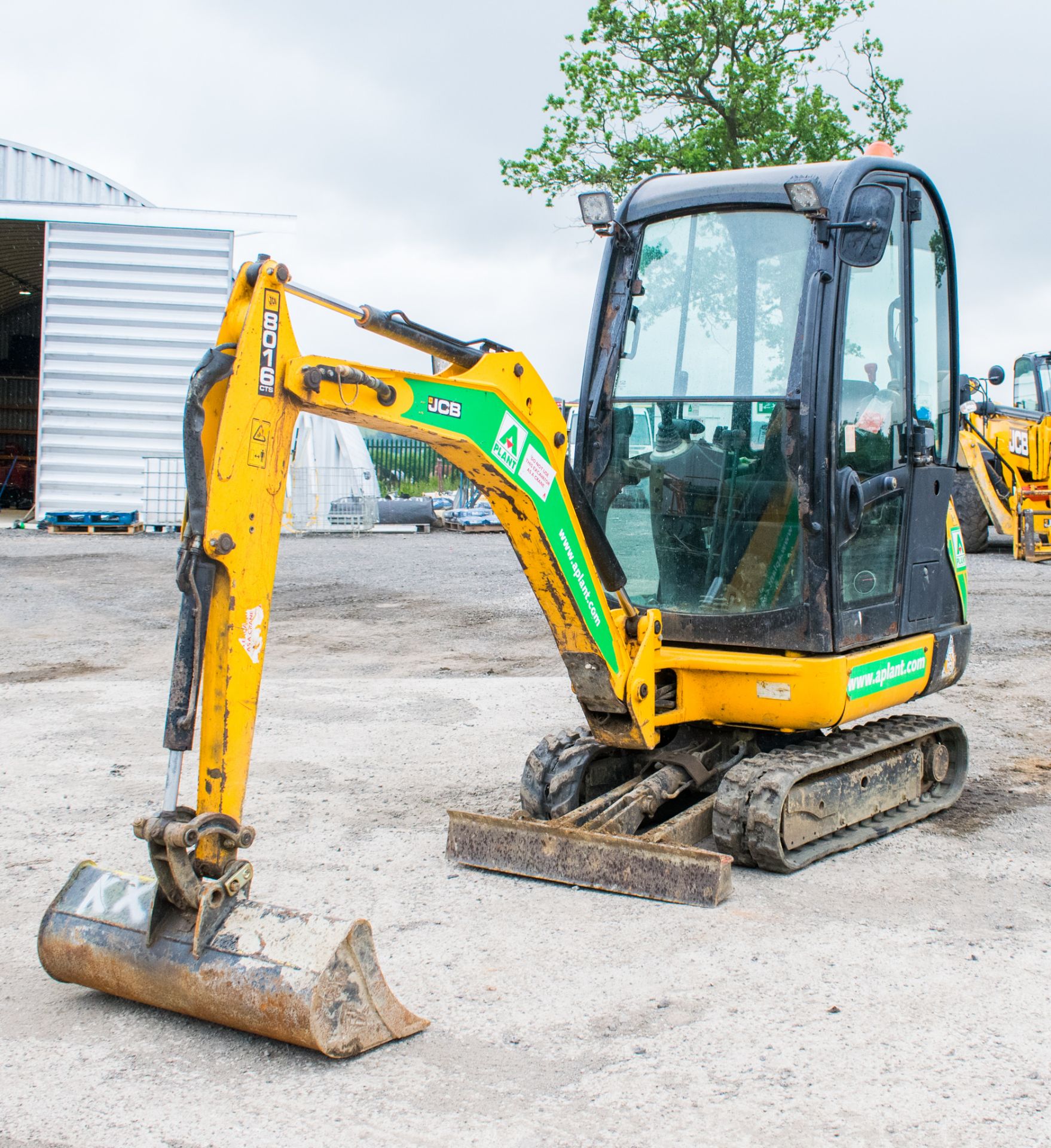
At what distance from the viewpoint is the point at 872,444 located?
200 inches

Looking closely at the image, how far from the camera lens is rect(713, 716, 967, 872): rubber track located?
4641 millimetres

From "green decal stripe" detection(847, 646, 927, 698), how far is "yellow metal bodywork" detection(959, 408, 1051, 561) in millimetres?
11628

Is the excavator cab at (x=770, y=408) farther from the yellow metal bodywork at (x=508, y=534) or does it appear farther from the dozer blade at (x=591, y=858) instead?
the dozer blade at (x=591, y=858)

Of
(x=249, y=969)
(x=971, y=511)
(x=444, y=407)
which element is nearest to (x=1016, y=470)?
(x=971, y=511)

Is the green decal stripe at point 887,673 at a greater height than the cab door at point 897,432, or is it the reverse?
the cab door at point 897,432

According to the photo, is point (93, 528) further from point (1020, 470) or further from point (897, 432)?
point (897, 432)

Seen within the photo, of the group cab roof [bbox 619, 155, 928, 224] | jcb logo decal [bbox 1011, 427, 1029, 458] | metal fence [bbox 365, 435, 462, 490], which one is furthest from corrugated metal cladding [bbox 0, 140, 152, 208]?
cab roof [bbox 619, 155, 928, 224]

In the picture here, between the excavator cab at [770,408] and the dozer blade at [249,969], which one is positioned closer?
the dozer blade at [249,969]

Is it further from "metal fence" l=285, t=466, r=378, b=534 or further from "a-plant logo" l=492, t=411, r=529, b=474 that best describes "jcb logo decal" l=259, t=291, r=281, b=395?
"metal fence" l=285, t=466, r=378, b=534

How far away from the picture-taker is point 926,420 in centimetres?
548

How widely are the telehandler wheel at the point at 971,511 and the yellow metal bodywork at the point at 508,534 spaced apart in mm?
13452

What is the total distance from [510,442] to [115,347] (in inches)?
748

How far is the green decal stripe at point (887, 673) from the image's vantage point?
496 centimetres

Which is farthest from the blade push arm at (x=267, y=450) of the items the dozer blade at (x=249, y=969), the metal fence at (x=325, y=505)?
the metal fence at (x=325, y=505)
